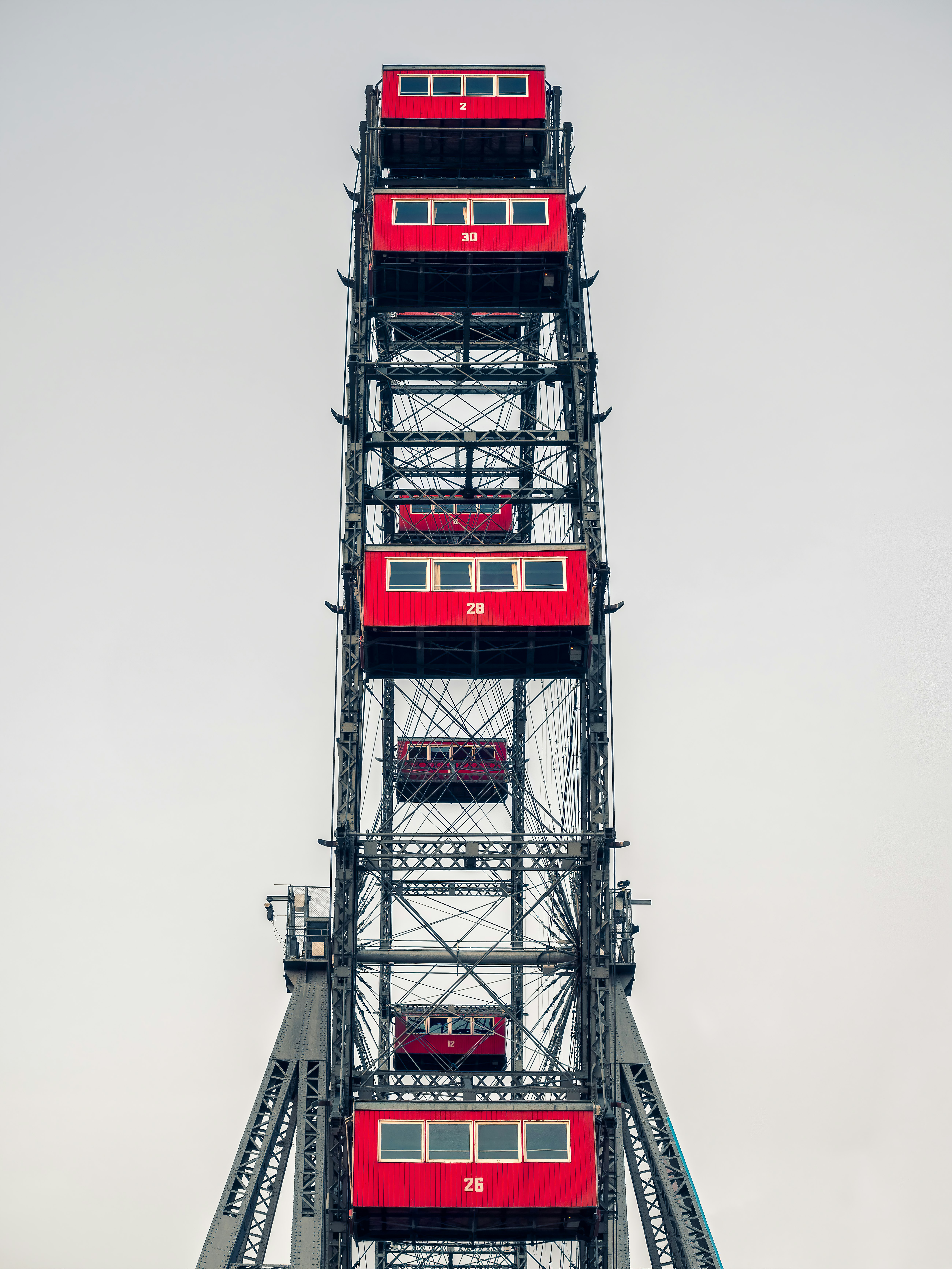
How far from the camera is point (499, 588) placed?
36.7 metres

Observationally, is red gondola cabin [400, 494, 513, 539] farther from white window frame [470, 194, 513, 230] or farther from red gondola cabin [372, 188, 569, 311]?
white window frame [470, 194, 513, 230]

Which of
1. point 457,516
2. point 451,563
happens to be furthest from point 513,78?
point 451,563

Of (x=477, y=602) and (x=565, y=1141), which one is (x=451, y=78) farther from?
(x=565, y=1141)

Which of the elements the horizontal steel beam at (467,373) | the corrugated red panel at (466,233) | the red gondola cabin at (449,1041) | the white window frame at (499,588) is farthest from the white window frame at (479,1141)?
the corrugated red panel at (466,233)

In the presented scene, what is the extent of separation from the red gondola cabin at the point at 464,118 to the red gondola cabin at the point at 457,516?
10.0m

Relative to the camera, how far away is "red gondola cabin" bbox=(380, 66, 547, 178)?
43.9 metres

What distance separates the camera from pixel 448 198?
134 feet

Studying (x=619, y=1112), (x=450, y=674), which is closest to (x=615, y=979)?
(x=619, y=1112)

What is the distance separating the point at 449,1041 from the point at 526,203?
23.8 m

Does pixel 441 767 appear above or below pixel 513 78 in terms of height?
below

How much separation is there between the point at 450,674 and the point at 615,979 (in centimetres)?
914

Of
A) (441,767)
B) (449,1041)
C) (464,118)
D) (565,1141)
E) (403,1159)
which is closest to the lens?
(403,1159)

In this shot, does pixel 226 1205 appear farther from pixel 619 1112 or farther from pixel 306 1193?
pixel 619 1112

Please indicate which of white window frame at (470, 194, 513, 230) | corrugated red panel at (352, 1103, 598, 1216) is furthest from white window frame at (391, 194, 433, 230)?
corrugated red panel at (352, 1103, 598, 1216)
